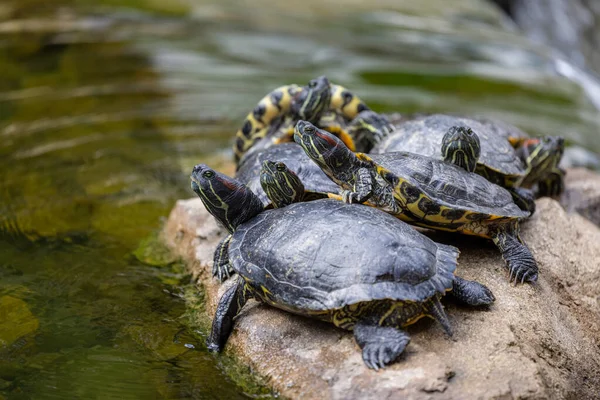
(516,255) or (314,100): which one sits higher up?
(314,100)

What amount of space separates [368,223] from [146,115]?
5.64 meters

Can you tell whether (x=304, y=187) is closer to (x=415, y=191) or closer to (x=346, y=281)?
(x=415, y=191)

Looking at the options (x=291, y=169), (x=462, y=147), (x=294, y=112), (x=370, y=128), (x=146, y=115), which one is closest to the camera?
(x=462, y=147)

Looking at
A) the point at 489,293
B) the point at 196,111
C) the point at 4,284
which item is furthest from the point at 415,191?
the point at 196,111

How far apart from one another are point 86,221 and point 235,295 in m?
2.36

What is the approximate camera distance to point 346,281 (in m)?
3.42

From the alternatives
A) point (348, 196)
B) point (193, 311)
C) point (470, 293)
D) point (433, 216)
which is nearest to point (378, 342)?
point (470, 293)

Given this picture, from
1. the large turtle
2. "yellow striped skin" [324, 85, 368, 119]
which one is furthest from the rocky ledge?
"yellow striped skin" [324, 85, 368, 119]

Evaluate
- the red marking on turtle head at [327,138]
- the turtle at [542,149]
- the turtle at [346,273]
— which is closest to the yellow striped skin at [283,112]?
the turtle at [542,149]

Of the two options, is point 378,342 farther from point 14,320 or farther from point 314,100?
point 314,100

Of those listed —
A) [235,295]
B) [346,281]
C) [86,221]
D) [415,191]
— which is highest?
[415,191]

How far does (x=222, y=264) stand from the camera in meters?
4.43

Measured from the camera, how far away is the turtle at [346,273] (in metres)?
3.39

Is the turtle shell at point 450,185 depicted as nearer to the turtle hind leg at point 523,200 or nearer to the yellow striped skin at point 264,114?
the turtle hind leg at point 523,200
